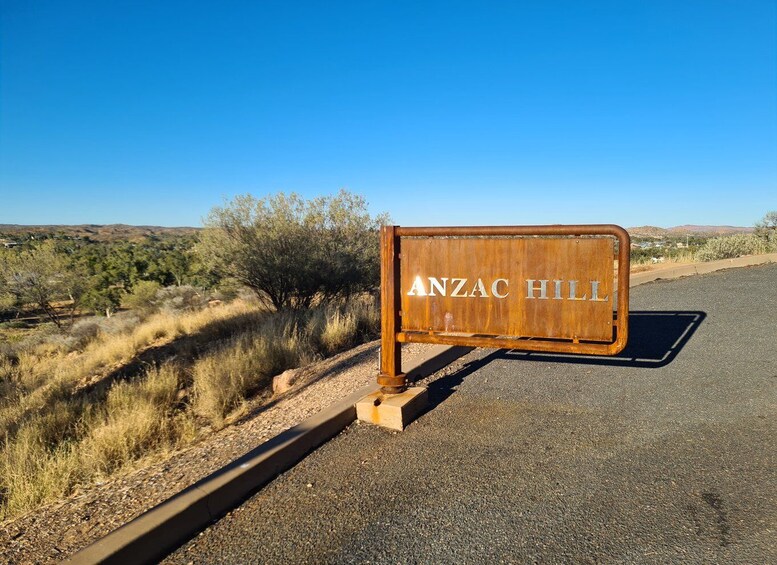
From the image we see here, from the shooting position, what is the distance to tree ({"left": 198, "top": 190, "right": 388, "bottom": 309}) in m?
15.1

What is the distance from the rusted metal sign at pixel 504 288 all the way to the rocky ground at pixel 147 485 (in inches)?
45.0

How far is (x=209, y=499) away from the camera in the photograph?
11.0ft

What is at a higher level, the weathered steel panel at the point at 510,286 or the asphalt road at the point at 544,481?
the weathered steel panel at the point at 510,286

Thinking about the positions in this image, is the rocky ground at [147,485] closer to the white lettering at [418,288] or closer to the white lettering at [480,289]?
the white lettering at [418,288]

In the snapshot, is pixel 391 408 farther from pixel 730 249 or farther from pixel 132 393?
pixel 730 249

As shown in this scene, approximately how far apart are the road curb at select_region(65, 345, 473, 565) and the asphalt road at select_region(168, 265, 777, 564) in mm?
100

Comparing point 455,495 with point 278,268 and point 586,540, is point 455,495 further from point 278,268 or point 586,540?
point 278,268

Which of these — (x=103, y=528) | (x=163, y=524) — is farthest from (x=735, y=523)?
(x=103, y=528)

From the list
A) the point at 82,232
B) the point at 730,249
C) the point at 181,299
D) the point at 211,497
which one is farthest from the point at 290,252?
the point at 82,232

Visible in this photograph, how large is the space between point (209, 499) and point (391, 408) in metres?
1.81

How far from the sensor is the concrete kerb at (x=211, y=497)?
9.36 ft

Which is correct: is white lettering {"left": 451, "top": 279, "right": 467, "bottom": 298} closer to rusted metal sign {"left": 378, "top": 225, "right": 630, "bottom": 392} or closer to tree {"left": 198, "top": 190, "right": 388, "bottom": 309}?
rusted metal sign {"left": 378, "top": 225, "right": 630, "bottom": 392}

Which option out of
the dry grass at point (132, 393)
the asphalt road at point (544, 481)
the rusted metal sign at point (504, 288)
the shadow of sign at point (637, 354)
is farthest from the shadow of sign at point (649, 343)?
the dry grass at point (132, 393)

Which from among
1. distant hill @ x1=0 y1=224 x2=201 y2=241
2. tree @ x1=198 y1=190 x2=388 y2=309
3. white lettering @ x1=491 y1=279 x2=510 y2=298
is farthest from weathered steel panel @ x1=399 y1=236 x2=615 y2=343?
distant hill @ x1=0 y1=224 x2=201 y2=241
